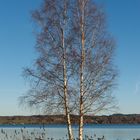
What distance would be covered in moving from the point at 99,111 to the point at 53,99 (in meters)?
2.50

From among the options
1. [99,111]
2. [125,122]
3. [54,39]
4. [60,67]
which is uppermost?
[125,122]

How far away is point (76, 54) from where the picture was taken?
995 inches

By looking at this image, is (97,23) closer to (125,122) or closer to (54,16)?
(54,16)

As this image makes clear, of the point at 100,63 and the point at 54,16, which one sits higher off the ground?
Answer: the point at 54,16

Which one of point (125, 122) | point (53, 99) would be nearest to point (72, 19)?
point (53, 99)

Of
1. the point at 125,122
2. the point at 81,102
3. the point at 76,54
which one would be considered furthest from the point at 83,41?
the point at 125,122

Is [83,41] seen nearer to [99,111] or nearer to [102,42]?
[102,42]

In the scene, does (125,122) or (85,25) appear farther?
(125,122)

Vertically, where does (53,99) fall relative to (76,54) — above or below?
below

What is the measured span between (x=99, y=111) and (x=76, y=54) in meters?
3.23

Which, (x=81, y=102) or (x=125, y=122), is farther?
(x=125, y=122)

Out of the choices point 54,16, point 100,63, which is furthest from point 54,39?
point 100,63

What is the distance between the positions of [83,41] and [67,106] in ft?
11.6

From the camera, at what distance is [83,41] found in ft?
83.8
